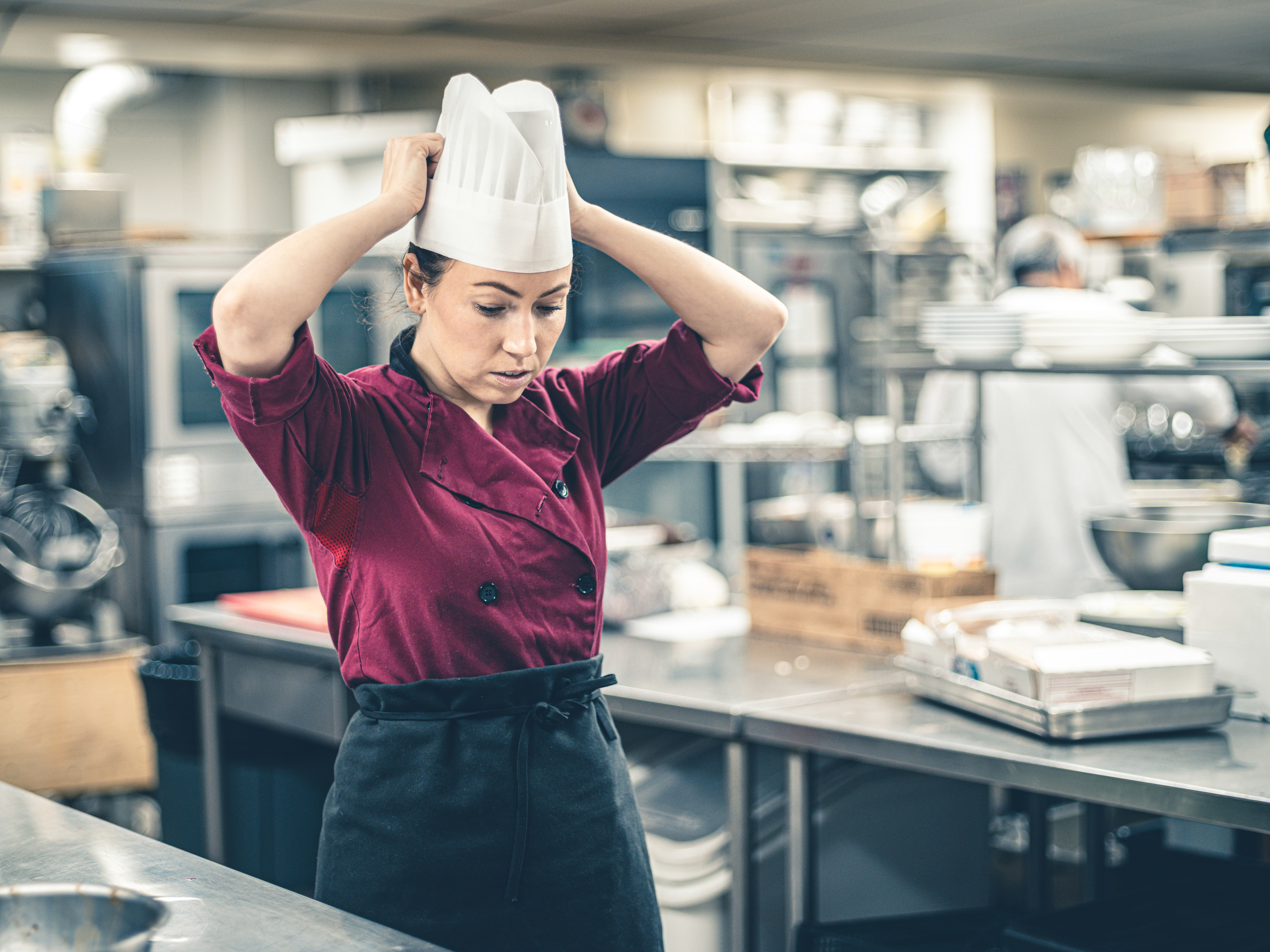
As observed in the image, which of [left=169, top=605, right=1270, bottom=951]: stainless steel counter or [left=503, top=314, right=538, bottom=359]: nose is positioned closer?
[left=503, top=314, right=538, bottom=359]: nose

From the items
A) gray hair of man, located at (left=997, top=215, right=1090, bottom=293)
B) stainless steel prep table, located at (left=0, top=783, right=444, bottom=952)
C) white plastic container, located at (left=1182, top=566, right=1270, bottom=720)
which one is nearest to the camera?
stainless steel prep table, located at (left=0, top=783, right=444, bottom=952)

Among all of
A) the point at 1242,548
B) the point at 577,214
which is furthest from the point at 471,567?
the point at 1242,548

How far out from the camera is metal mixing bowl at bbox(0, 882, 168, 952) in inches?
47.9

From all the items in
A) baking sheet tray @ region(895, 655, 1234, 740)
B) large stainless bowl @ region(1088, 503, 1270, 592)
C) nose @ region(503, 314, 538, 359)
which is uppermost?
nose @ region(503, 314, 538, 359)

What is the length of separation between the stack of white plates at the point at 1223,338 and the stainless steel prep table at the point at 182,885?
1498 mm

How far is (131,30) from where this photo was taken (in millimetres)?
5430

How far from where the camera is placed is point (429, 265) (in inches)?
54.1

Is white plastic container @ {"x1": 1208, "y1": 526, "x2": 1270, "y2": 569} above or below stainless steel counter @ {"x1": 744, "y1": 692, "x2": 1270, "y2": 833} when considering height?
above

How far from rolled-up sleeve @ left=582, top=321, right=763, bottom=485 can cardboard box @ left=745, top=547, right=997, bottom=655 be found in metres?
0.84

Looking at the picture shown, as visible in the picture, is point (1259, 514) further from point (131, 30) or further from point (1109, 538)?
point (131, 30)

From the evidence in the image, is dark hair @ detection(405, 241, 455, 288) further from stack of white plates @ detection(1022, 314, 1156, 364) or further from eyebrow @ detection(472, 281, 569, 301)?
stack of white plates @ detection(1022, 314, 1156, 364)

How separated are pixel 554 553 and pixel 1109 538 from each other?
1.23 metres

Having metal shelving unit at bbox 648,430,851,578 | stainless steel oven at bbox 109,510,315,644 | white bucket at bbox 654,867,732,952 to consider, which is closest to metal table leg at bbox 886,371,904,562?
metal shelving unit at bbox 648,430,851,578

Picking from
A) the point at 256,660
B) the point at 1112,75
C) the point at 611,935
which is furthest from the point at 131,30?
the point at 1112,75
